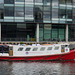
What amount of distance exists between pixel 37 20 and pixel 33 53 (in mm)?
16931

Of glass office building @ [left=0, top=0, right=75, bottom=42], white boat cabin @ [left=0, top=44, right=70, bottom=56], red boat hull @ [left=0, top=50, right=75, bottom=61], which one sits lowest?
red boat hull @ [left=0, top=50, right=75, bottom=61]

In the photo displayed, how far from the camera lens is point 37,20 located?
5950cm

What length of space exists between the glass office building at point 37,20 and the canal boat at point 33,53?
15619mm

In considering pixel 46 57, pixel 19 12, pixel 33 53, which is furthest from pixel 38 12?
pixel 46 57

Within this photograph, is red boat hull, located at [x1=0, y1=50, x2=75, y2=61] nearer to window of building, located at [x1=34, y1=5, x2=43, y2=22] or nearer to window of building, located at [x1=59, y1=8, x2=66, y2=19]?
window of building, located at [x1=34, y1=5, x2=43, y2=22]

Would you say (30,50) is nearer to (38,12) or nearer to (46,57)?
(46,57)

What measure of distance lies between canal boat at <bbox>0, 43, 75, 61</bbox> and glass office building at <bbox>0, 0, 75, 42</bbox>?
15619 millimetres

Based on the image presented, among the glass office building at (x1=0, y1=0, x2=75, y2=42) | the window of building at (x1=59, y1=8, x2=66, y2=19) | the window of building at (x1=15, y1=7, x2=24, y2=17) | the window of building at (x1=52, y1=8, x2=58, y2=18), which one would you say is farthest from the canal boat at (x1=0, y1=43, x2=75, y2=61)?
the window of building at (x1=59, y1=8, x2=66, y2=19)

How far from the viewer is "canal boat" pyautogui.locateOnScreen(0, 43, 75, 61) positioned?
43906 millimetres

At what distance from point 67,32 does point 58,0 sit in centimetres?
874

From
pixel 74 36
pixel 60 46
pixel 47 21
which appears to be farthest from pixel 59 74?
pixel 74 36

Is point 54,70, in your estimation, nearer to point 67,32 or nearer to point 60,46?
point 60,46

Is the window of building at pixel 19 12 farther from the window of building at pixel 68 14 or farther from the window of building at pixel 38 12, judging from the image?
the window of building at pixel 68 14

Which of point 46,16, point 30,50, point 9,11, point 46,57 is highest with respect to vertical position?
point 9,11
